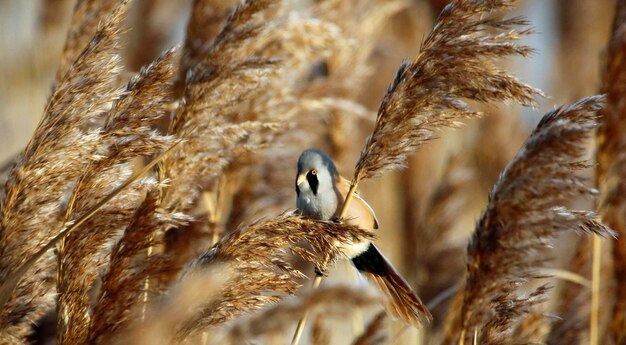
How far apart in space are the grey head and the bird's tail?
0.16 meters

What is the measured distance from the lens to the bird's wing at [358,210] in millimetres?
2334

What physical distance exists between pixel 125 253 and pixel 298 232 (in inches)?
15.9

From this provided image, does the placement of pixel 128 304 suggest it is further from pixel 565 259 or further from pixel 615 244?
pixel 565 259

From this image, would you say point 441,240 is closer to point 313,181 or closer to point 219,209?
point 219,209

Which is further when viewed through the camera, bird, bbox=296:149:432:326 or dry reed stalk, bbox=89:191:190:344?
bird, bbox=296:149:432:326

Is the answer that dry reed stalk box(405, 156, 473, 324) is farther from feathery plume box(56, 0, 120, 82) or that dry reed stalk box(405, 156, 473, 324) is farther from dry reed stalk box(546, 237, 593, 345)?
feathery plume box(56, 0, 120, 82)

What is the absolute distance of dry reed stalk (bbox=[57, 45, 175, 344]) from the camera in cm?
190

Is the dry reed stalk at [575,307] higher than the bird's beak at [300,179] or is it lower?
lower

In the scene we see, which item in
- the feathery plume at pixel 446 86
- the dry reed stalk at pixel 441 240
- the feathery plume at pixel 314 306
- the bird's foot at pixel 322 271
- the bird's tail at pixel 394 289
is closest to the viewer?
the feathery plume at pixel 314 306

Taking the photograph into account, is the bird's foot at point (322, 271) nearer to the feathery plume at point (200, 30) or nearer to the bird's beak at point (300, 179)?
the bird's beak at point (300, 179)

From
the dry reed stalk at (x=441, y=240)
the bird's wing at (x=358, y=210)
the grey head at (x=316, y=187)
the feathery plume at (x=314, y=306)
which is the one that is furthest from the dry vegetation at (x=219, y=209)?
the dry reed stalk at (x=441, y=240)

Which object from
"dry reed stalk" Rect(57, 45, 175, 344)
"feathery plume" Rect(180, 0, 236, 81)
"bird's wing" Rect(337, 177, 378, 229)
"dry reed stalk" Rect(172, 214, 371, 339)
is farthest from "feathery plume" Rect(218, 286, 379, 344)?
"feathery plume" Rect(180, 0, 236, 81)

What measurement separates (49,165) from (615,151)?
177cm

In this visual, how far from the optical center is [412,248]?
15.4 ft
